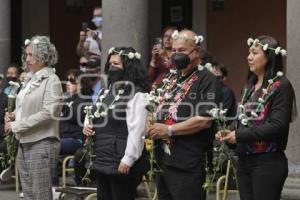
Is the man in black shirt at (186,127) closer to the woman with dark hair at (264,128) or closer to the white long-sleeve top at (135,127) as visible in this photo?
the woman with dark hair at (264,128)

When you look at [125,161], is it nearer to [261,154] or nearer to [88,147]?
[88,147]

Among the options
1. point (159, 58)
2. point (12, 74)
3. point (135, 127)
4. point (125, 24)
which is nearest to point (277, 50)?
point (135, 127)

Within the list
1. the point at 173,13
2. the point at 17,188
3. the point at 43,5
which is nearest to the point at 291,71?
the point at 17,188

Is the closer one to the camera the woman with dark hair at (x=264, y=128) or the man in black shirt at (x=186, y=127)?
the woman with dark hair at (x=264, y=128)

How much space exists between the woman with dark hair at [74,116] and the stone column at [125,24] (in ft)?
2.83

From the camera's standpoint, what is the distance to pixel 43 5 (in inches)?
642

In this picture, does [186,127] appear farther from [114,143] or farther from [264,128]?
[114,143]

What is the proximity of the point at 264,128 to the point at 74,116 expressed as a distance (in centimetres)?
525

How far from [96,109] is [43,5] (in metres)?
8.94

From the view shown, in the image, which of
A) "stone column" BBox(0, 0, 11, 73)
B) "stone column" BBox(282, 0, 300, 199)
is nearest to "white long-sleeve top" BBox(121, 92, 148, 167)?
"stone column" BBox(282, 0, 300, 199)

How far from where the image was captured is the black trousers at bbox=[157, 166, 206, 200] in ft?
22.2

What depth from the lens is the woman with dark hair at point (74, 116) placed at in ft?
36.9

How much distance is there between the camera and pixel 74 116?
37.3 feet

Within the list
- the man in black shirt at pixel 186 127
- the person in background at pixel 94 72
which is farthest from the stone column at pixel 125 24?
the man in black shirt at pixel 186 127
